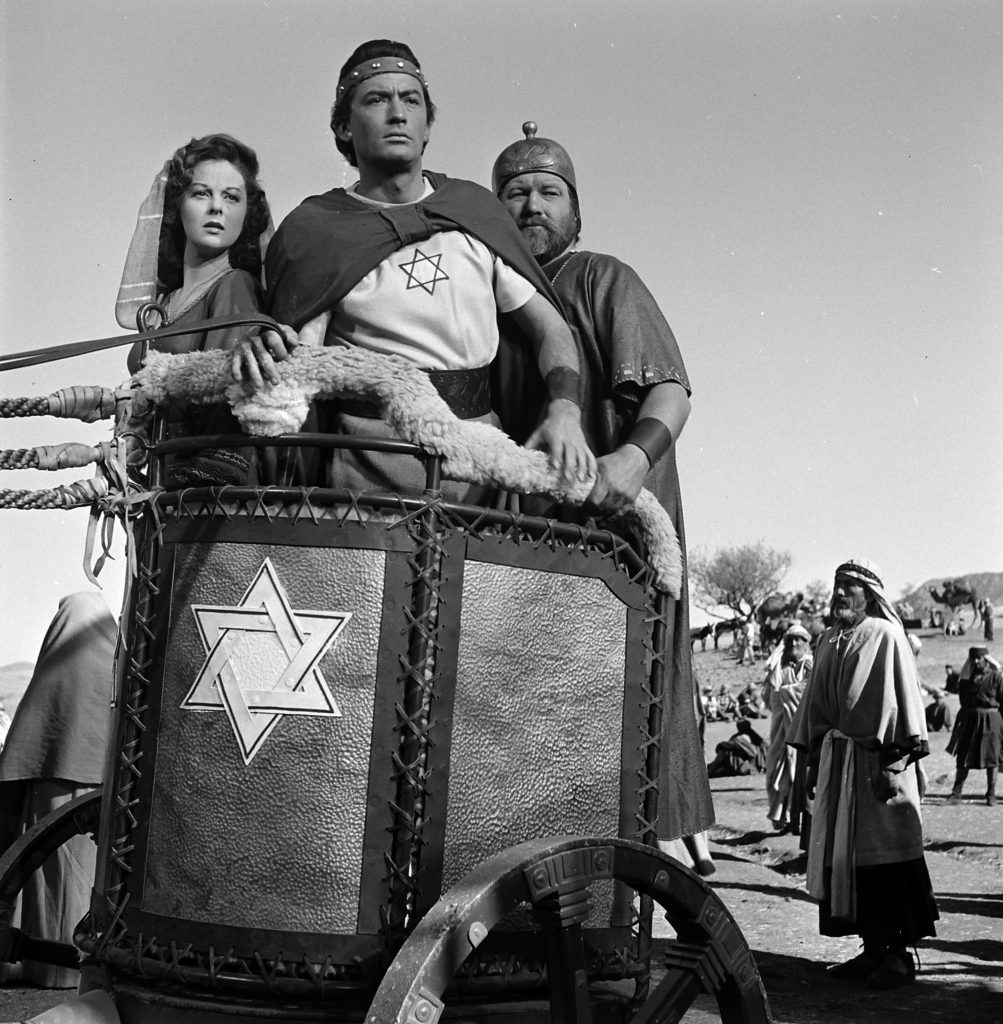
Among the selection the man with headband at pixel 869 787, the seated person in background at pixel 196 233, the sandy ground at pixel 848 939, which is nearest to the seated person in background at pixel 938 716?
the sandy ground at pixel 848 939

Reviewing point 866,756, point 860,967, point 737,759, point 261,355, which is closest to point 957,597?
point 737,759

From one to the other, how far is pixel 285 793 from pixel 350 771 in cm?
11

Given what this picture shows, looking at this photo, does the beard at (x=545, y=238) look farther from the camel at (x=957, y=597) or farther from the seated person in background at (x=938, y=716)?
the camel at (x=957, y=597)

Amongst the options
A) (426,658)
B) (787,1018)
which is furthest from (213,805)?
(787,1018)

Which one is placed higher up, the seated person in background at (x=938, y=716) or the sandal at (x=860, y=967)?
the seated person in background at (x=938, y=716)

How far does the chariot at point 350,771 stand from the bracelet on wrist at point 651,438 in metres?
0.43

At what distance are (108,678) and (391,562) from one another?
3.48 meters

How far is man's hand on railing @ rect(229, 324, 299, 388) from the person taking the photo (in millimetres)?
2232

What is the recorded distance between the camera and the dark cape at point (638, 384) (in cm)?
301

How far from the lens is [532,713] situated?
2.26 m

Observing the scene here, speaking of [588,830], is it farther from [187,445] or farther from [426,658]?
[187,445]

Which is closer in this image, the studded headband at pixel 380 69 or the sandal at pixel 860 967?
the studded headband at pixel 380 69

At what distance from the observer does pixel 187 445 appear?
2301mm

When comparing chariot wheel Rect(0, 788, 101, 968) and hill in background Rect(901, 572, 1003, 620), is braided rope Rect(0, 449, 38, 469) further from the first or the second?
hill in background Rect(901, 572, 1003, 620)
